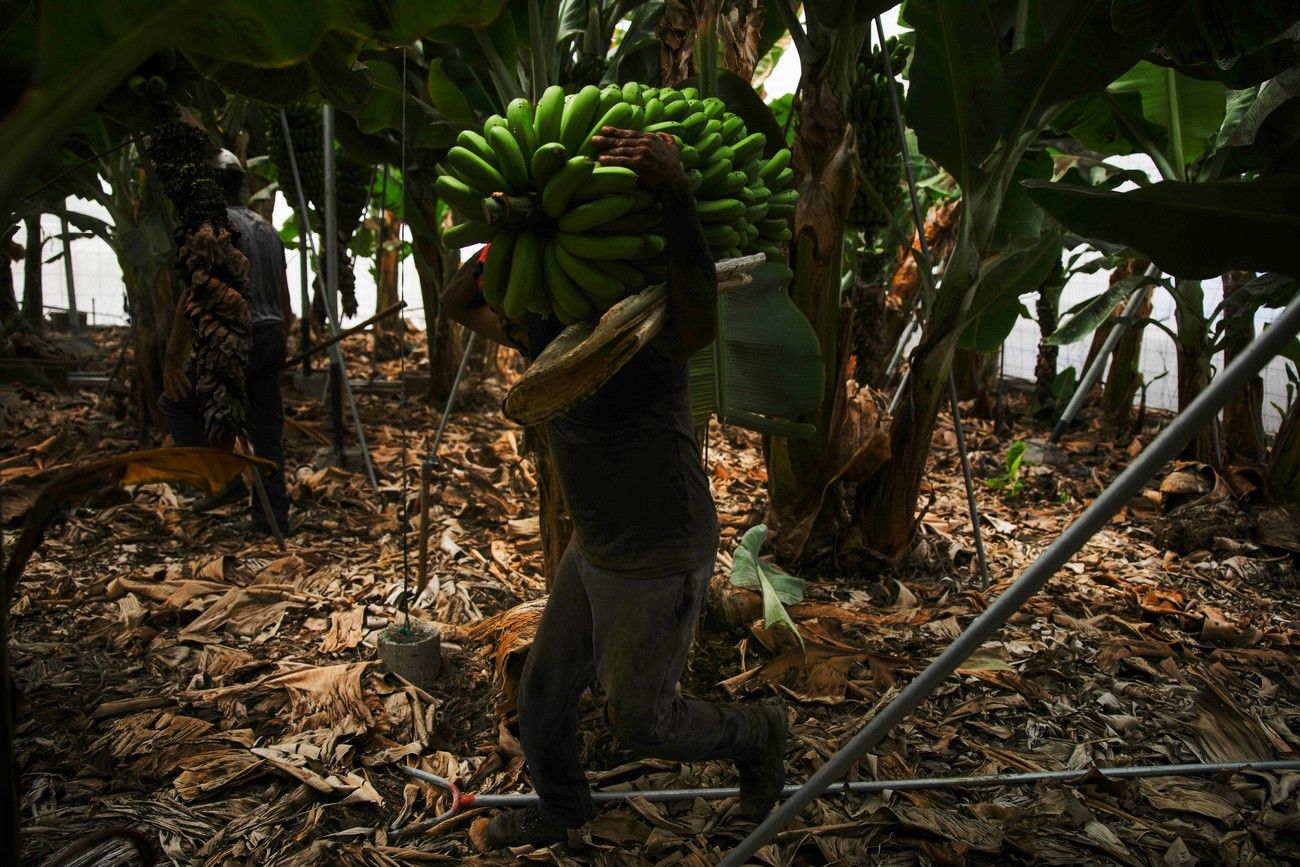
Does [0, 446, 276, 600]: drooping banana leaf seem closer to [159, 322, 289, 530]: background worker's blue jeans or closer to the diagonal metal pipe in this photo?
the diagonal metal pipe

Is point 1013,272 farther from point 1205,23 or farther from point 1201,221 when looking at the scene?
point 1201,221

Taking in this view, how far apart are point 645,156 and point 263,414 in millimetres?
3286

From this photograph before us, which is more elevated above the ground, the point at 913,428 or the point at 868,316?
the point at 868,316

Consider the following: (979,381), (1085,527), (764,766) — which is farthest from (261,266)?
(979,381)

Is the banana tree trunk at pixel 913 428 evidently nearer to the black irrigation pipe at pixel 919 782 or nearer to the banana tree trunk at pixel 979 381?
the black irrigation pipe at pixel 919 782

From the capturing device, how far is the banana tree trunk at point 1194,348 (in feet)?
15.5

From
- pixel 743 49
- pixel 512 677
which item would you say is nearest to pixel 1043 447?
pixel 743 49

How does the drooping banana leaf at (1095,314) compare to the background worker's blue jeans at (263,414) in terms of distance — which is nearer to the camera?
the background worker's blue jeans at (263,414)

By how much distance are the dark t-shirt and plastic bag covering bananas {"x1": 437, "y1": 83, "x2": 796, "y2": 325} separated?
0.24 metres

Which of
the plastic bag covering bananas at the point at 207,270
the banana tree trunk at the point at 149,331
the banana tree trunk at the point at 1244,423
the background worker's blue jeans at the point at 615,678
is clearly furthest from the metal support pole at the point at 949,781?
the banana tree trunk at the point at 149,331

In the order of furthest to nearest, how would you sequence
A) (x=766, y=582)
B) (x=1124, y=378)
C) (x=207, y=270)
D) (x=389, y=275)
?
(x=389, y=275) < (x=1124, y=378) < (x=766, y=582) < (x=207, y=270)

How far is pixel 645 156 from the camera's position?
131 centimetres

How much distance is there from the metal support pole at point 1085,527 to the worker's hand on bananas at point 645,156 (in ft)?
2.50

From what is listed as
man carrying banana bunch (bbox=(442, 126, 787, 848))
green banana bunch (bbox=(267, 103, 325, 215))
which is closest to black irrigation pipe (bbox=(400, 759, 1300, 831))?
man carrying banana bunch (bbox=(442, 126, 787, 848))
